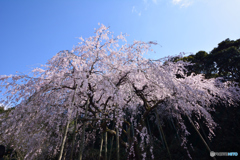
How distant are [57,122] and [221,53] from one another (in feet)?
51.6

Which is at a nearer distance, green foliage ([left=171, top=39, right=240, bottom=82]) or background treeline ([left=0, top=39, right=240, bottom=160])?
background treeline ([left=0, top=39, right=240, bottom=160])

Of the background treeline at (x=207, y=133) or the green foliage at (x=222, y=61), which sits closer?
the background treeline at (x=207, y=133)

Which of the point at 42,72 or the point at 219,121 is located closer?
the point at 42,72

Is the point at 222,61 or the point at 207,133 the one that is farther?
the point at 222,61

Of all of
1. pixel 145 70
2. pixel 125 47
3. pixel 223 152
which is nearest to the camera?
pixel 145 70

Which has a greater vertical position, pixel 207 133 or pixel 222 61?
pixel 222 61

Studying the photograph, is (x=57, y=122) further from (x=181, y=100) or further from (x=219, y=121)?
(x=219, y=121)

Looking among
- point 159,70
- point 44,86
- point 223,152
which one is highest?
point 159,70

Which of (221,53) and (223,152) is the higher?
(221,53)

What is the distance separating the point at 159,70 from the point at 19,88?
4912 millimetres

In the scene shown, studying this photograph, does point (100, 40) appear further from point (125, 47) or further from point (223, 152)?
point (223, 152)

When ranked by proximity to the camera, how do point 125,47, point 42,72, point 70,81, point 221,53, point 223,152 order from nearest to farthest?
point 42,72, point 70,81, point 125,47, point 223,152, point 221,53

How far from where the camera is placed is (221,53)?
12242mm

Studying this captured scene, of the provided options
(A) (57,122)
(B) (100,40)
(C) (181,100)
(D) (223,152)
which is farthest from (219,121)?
(A) (57,122)
